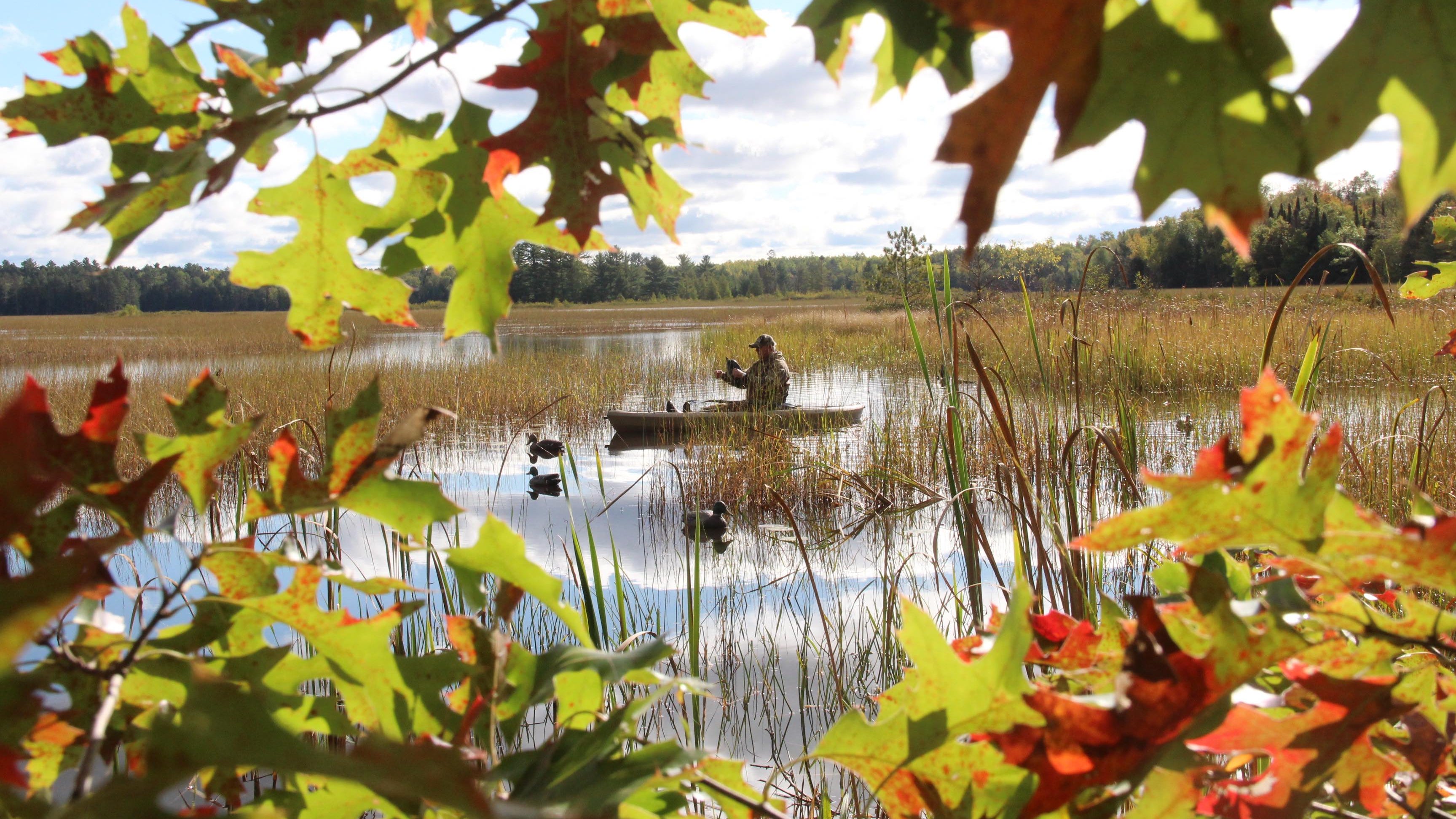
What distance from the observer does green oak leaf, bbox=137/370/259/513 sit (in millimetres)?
552

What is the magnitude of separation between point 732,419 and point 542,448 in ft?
5.77

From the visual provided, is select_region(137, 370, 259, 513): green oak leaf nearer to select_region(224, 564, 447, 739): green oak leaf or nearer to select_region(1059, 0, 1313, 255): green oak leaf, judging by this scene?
select_region(224, 564, 447, 739): green oak leaf

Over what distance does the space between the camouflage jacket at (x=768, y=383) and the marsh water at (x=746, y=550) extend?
0.78 m

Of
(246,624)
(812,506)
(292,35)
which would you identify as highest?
(292,35)

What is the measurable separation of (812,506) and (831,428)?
1.84 m

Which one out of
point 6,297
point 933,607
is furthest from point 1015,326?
point 6,297

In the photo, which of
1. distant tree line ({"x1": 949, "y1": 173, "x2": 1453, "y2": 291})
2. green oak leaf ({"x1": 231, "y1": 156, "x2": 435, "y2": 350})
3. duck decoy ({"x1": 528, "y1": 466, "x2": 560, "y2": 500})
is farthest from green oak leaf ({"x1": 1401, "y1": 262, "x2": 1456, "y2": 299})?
duck decoy ({"x1": 528, "y1": 466, "x2": 560, "y2": 500})

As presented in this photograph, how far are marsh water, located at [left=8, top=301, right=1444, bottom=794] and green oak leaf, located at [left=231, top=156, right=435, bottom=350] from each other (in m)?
0.14

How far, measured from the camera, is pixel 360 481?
1.82ft

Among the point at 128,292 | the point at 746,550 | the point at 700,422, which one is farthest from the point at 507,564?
the point at 128,292

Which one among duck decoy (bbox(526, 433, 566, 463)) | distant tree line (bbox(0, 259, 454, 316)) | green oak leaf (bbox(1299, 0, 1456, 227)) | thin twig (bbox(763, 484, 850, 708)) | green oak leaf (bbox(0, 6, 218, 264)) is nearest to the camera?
green oak leaf (bbox(1299, 0, 1456, 227))

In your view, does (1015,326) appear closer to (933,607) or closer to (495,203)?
(933,607)

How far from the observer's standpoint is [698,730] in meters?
2.82

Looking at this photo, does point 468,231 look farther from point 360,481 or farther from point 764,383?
point 764,383
